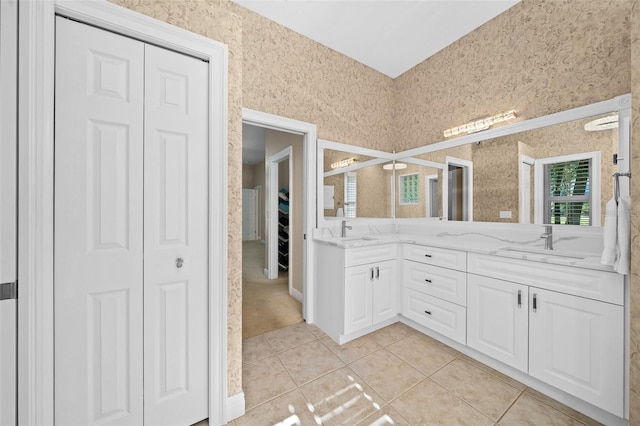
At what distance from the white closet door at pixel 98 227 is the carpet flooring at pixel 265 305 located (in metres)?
1.28

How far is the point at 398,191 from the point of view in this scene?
317 centimetres

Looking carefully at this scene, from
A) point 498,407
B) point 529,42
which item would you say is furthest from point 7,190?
point 529,42

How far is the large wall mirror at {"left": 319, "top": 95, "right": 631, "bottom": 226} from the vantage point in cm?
170

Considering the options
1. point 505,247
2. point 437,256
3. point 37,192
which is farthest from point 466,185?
point 37,192

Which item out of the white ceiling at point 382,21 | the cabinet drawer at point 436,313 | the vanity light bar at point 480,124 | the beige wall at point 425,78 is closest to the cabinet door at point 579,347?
the beige wall at point 425,78

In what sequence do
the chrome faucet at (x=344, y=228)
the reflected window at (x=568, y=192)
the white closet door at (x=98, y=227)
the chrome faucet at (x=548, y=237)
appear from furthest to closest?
1. the chrome faucet at (x=344, y=228)
2. the chrome faucet at (x=548, y=237)
3. the reflected window at (x=568, y=192)
4. the white closet door at (x=98, y=227)

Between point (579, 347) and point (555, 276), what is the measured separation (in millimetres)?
395

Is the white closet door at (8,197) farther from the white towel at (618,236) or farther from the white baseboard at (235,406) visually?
the white towel at (618,236)

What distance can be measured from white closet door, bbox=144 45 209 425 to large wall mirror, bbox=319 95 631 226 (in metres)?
1.56

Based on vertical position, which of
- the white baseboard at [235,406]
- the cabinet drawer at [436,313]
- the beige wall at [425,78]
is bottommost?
the white baseboard at [235,406]

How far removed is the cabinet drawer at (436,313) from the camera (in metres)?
1.96

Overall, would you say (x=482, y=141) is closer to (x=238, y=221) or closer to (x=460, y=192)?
(x=460, y=192)

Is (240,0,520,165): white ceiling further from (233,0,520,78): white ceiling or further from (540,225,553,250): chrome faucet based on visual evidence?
(540,225,553,250): chrome faucet

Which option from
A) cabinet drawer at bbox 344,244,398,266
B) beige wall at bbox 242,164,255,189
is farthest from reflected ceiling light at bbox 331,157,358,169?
beige wall at bbox 242,164,255,189
